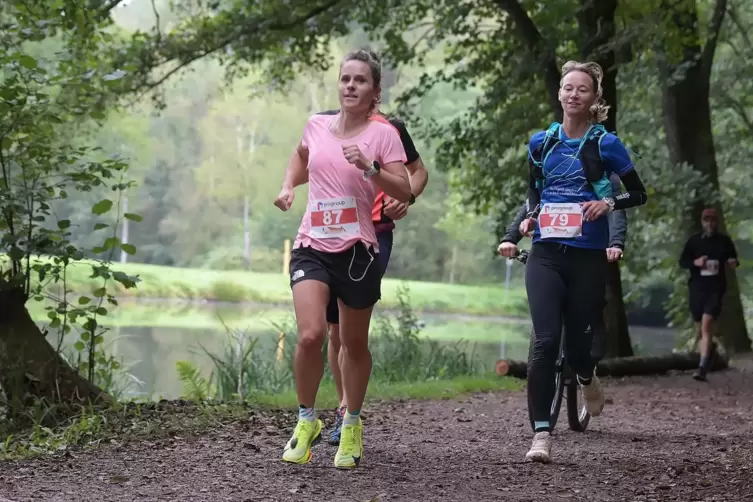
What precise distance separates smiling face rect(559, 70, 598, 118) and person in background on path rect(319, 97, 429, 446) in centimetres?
88

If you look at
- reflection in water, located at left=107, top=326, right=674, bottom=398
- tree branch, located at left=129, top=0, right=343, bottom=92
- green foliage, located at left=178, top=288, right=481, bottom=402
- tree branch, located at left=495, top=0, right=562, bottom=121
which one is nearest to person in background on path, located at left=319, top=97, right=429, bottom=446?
green foliage, located at left=178, top=288, right=481, bottom=402

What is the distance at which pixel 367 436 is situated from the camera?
6.91 meters

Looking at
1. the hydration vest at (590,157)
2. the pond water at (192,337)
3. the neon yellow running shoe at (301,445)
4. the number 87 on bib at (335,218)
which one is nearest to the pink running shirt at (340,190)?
the number 87 on bib at (335,218)

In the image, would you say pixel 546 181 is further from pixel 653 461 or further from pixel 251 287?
pixel 251 287

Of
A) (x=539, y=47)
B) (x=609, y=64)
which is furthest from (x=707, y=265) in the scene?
(x=539, y=47)

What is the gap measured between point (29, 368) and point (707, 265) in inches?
317

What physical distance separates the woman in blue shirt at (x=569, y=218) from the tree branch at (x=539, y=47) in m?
7.62

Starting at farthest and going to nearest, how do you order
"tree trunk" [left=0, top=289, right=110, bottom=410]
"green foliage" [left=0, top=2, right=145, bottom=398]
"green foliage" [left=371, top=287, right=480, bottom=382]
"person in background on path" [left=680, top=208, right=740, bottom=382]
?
"green foliage" [left=371, top=287, right=480, bottom=382] → "person in background on path" [left=680, top=208, right=740, bottom=382] → "tree trunk" [left=0, top=289, right=110, bottom=410] → "green foliage" [left=0, top=2, right=145, bottom=398]

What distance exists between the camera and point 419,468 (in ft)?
17.8

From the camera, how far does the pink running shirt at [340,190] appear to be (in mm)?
5117

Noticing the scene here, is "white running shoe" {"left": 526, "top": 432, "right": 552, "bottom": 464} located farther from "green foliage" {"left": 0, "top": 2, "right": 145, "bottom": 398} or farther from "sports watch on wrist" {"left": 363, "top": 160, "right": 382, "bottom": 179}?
"green foliage" {"left": 0, "top": 2, "right": 145, "bottom": 398}

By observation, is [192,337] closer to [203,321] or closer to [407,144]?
[203,321]

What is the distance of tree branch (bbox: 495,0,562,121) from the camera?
44.0 feet

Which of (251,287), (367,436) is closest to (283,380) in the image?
(367,436)
